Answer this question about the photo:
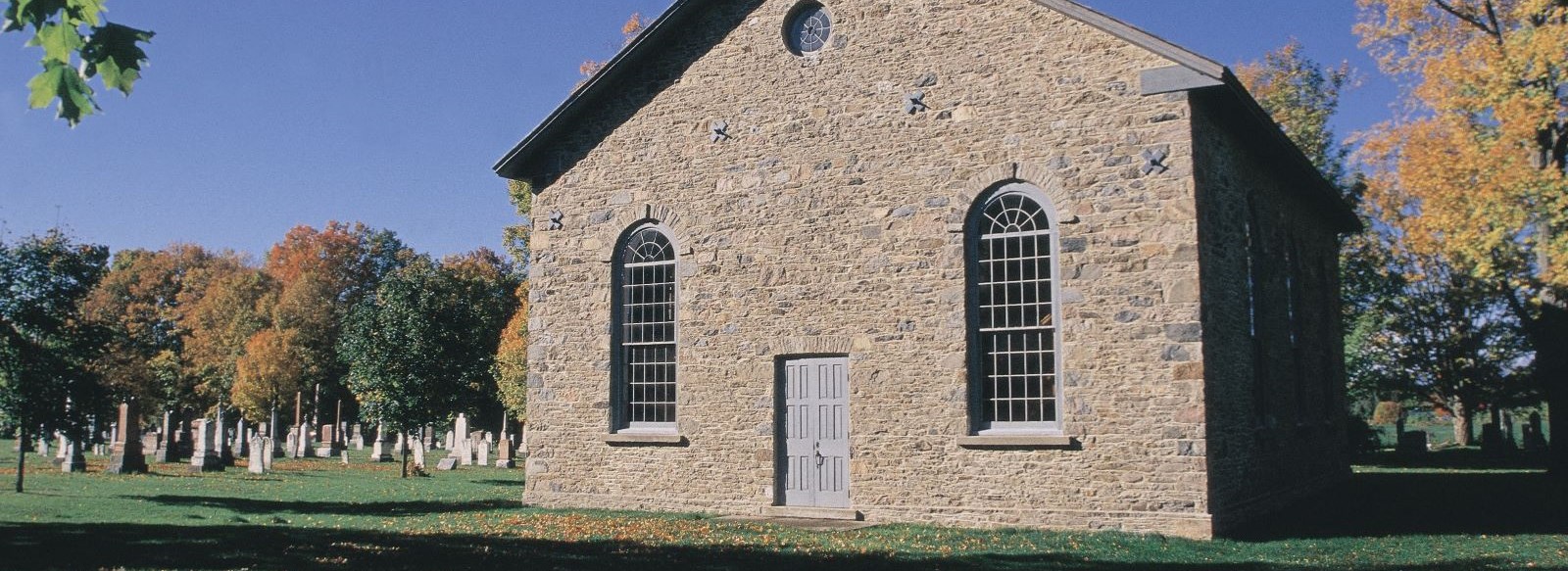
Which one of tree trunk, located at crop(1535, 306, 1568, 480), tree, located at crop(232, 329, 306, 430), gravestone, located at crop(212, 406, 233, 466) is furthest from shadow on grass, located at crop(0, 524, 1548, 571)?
tree, located at crop(232, 329, 306, 430)

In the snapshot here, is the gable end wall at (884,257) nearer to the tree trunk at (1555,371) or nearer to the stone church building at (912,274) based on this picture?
the stone church building at (912,274)

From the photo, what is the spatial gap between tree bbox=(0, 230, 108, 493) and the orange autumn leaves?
25.6 meters

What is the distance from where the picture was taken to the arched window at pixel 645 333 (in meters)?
16.7

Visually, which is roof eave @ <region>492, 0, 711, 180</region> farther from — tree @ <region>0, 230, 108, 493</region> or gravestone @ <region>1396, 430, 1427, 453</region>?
gravestone @ <region>1396, 430, 1427, 453</region>

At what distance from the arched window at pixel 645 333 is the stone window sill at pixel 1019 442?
182 inches

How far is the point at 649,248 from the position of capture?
55.9 ft

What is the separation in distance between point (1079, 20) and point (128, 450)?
2262 centimetres

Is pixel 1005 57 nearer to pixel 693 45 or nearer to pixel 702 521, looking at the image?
pixel 693 45

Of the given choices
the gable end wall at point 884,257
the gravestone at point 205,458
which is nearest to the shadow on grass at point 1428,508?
the gable end wall at point 884,257

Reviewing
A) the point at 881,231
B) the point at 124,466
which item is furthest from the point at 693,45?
the point at 124,466

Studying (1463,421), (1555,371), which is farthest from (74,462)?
(1463,421)

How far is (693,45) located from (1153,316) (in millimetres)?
7773

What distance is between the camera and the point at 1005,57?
14641 millimetres

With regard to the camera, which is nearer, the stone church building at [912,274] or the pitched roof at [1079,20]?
the pitched roof at [1079,20]
